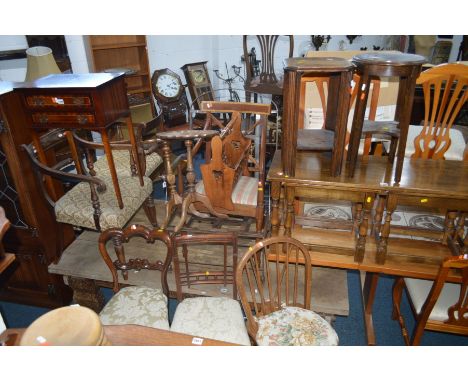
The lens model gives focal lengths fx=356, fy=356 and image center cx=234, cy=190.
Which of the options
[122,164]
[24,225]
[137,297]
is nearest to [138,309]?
[137,297]

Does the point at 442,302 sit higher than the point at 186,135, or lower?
lower

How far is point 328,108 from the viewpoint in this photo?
2418 mm

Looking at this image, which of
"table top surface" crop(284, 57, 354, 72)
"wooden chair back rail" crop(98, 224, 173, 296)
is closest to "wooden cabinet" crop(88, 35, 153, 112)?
"wooden chair back rail" crop(98, 224, 173, 296)

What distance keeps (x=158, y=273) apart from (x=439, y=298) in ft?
6.32

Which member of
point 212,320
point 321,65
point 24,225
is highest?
point 321,65

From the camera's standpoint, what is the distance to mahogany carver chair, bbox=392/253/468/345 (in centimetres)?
196

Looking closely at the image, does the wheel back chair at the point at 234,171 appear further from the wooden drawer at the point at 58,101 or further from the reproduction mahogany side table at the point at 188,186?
the wooden drawer at the point at 58,101

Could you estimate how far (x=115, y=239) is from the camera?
225cm

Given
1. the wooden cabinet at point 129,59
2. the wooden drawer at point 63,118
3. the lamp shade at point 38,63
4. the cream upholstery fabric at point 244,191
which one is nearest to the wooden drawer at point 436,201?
the cream upholstery fabric at point 244,191

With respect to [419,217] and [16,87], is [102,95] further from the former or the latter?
[419,217]

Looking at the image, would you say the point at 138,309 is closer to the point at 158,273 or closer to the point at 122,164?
the point at 158,273

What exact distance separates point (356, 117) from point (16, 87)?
2.15m

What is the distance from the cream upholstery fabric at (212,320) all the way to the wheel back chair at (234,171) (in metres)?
0.67
